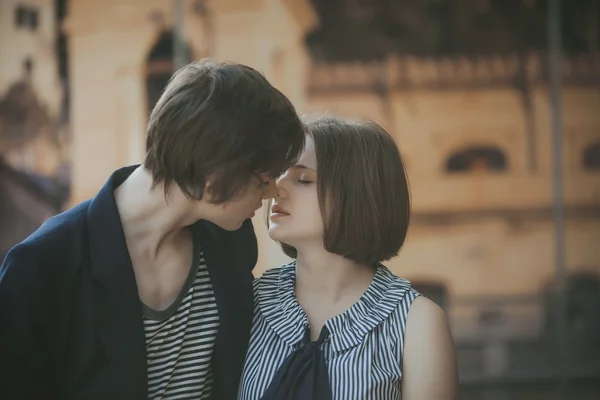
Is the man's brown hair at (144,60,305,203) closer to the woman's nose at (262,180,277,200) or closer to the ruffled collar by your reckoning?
the woman's nose at (262,180,277,200)

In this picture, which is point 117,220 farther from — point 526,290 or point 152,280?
point 526,290

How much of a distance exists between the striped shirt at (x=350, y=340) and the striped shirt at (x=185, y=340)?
0.12 metres

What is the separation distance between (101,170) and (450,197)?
290 centimetres

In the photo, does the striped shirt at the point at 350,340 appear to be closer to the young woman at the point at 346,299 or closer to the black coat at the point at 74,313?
the young woman at the point at 346,299

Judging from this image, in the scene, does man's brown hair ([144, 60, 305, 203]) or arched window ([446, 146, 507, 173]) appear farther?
arched window ([446, 146, 507, 173])

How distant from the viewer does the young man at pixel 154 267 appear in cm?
177

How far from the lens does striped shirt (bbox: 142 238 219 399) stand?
196 cm

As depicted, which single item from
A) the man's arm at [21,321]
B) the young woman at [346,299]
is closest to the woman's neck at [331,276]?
the young woman at [346,299]

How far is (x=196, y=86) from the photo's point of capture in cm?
186

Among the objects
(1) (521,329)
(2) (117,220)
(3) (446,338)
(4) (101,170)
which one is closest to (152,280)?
(2) (117,220)

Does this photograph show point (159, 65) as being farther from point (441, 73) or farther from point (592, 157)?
point (592, 157)

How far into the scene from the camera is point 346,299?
2.13 meters

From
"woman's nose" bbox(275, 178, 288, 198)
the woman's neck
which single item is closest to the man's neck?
"woman's nose" bbox(275, 178, 288, 198)

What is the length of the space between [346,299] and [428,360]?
0.29 m
